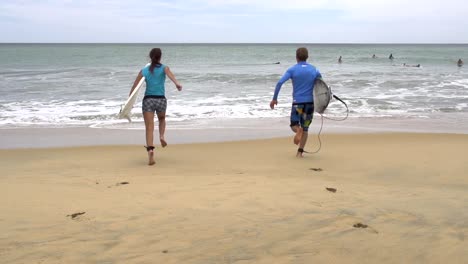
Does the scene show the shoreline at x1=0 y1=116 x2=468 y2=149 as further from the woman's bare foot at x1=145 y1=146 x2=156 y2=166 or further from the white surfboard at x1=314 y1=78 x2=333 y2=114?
the white surfboard at x1=314 y1=78 x2=333 y2=114

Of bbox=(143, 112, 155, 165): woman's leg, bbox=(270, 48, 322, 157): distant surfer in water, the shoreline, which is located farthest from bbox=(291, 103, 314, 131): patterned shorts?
the shoreline

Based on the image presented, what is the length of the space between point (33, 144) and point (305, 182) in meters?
5.47

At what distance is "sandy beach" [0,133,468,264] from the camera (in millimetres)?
2975

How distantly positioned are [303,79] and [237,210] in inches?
114

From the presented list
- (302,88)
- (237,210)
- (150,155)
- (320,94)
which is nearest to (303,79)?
(302,88)

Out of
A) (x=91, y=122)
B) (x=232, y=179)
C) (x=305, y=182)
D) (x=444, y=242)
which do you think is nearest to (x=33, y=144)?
(x=91, y=122)

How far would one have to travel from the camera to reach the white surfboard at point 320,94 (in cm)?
624

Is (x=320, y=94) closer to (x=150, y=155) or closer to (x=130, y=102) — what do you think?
(x=150, y=155)

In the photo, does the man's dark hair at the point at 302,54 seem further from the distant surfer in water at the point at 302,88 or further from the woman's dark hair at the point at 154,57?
the woman's dark hair at the point at 154,57

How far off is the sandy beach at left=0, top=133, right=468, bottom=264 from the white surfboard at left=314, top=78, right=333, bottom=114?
0.81m

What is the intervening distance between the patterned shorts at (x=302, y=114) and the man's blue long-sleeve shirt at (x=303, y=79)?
0.23 feet

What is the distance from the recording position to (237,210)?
3.81m

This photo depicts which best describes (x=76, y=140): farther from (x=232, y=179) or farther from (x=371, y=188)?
(x=371, y=188)

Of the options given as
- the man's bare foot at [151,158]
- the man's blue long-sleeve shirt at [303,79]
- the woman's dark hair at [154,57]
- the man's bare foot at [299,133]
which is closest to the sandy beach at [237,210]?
the man's bare foot at [151,158]
